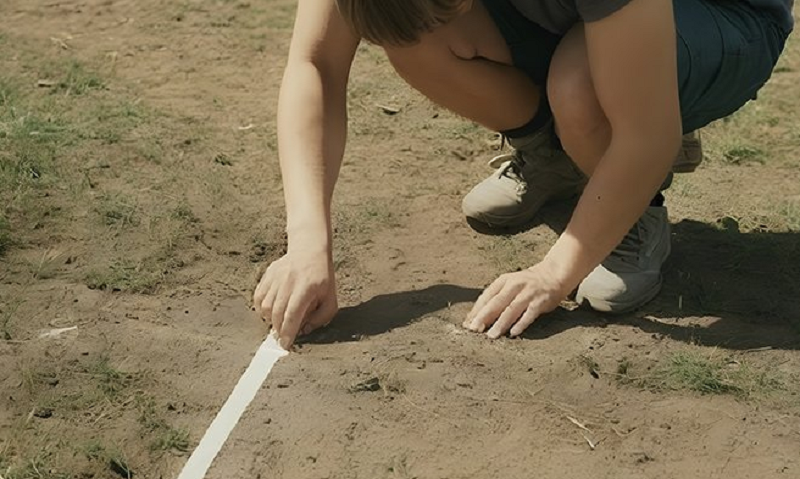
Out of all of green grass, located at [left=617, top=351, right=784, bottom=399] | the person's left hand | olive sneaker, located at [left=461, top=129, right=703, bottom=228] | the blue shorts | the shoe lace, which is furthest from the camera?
olive sneaker, located at [left=461, top=129, right=703, bottom=228]

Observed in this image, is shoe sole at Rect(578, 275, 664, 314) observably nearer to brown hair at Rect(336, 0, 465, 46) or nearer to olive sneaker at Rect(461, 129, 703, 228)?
olive sneaker at Rect(461, 129, 703, 228)

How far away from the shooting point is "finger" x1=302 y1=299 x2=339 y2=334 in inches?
115

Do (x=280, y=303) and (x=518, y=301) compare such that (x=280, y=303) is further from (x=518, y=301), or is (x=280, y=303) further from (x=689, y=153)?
(x=689, y=153)

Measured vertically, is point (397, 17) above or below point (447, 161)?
above

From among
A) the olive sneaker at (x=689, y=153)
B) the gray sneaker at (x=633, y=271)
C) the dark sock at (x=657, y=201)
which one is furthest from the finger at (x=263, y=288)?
the olive sneaker at (x=689, y=153)

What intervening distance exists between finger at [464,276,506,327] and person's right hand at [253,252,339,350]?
33 centimetres

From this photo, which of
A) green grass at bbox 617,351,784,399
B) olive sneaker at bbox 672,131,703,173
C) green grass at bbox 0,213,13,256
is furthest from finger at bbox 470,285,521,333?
green grass at bbox 0,213,13,256

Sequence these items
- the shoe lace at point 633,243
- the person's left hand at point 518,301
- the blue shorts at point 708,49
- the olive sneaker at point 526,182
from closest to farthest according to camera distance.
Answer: the person's left hand at point 518,301 < the blue shorts at point 708,49 < the shoe lace at point 633,243 < the olive sneaker at point 526,182

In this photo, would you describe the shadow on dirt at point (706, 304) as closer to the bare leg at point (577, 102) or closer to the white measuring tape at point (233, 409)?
the white measuring tape at point (233, 409)

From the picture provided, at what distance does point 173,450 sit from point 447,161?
65.7 inches

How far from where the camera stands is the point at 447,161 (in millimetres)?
4016

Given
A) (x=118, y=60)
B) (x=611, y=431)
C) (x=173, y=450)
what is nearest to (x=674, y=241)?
(x=611, y=431)

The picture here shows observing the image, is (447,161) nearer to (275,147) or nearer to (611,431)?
(275,147)

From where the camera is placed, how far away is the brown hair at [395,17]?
2.57m
